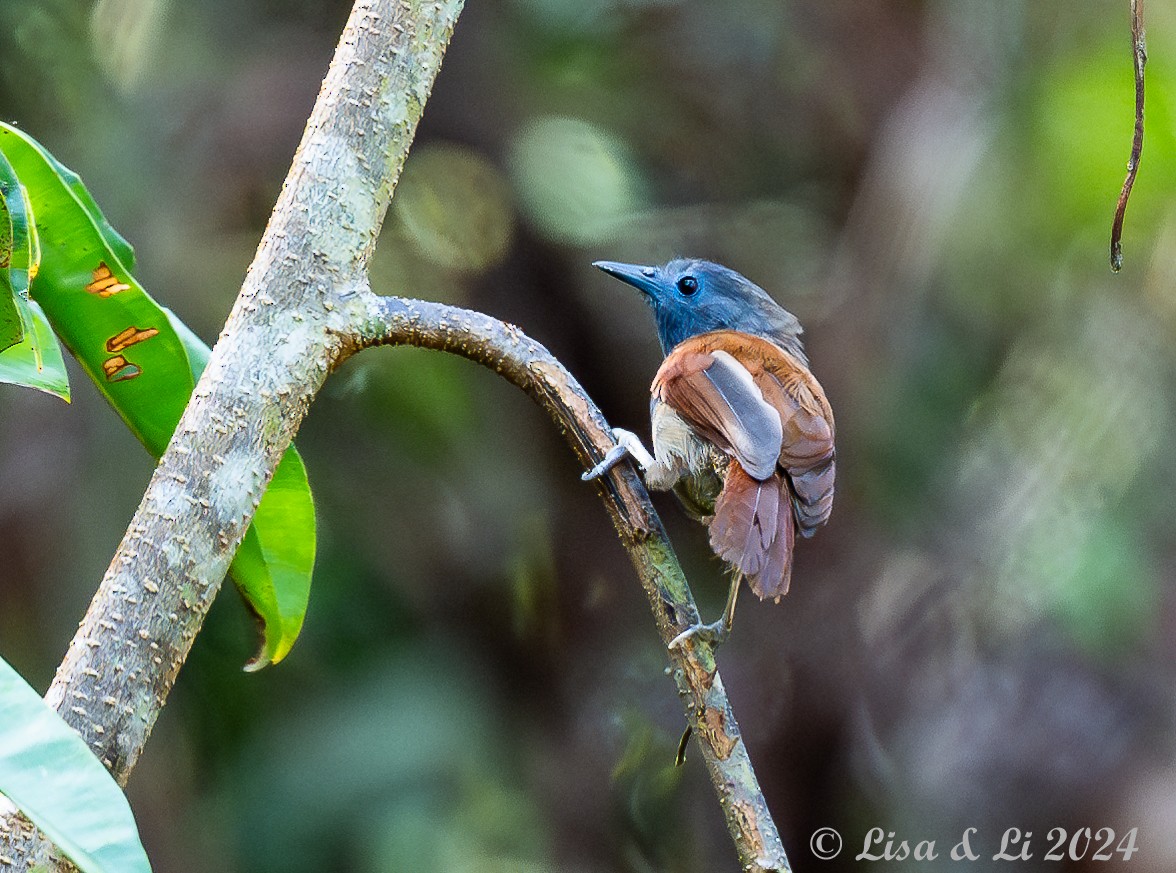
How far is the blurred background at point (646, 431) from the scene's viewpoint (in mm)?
3668

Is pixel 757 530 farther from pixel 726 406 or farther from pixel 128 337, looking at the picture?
pixel 128 337

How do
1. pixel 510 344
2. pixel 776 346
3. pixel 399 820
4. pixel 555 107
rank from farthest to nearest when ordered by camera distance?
pixel 555 107
pixel 399 820
pixel 776 346
pixel 510 344

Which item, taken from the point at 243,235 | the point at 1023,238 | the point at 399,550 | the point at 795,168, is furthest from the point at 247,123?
the point at 1023,238

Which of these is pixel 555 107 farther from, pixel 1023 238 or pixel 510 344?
pixel 510 344

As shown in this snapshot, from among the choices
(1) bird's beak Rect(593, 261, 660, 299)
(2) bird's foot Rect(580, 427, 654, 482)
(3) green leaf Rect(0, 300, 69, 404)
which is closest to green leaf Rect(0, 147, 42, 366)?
(3) green leaf Rect(0, 300, 69, 404)

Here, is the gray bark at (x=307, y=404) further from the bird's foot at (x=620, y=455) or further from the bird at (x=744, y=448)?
the bird at (x=744, y=448)

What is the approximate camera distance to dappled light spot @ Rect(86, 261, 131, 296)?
5.33ft

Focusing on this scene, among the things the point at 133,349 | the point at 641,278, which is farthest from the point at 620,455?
the point at 641,278

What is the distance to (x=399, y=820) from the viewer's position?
357 cm

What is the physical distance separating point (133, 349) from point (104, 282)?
0.10 m

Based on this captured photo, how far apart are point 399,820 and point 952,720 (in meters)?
1.79

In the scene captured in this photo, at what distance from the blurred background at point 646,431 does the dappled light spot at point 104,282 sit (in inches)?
81.0

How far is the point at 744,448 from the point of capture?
2334 mm

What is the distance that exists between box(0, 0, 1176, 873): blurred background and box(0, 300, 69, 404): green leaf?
205cm
